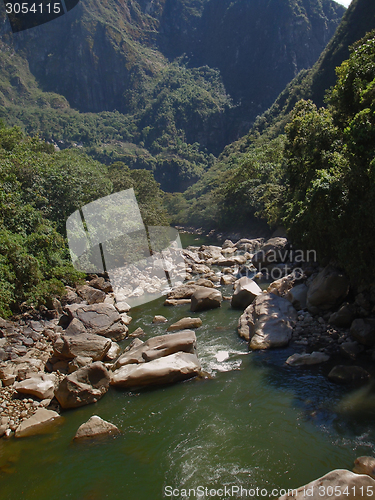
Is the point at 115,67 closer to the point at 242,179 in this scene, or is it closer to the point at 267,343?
the point at 242,179

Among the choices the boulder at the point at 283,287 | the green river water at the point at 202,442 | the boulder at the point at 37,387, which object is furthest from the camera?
the boulder at the point at 283,287

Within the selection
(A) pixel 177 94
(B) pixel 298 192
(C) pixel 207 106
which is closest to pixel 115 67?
Result: (A) pixel 177 94

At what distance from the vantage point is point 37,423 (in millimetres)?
8633

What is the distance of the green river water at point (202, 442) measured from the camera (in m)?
6.52

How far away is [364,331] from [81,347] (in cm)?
891

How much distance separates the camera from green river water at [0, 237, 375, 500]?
21.4ft

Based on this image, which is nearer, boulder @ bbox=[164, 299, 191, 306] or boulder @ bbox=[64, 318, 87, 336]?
boulder @ bbox=[64, 318, 87, 336]

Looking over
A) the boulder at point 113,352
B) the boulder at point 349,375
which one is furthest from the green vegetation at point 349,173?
the boulder at point 113,352

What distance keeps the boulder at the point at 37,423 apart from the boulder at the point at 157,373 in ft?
5.86

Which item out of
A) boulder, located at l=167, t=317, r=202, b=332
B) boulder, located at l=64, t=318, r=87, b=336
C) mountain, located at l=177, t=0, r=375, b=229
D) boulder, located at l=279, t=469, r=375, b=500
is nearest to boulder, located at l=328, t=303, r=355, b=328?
boulder, located at l=167, t=317, r=202, b=332

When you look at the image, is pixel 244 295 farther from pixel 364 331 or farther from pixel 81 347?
pixel 81 347

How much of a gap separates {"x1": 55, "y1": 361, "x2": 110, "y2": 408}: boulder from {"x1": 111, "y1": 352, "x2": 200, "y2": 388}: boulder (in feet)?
1.26

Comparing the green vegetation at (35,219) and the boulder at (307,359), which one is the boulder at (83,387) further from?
the green vegetation at (35,219)

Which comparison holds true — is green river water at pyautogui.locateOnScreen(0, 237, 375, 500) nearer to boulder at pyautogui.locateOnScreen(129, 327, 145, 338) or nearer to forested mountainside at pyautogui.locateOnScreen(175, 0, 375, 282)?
boulder at pyautogui.locateOnScreen(129, 327, 145, 338)
